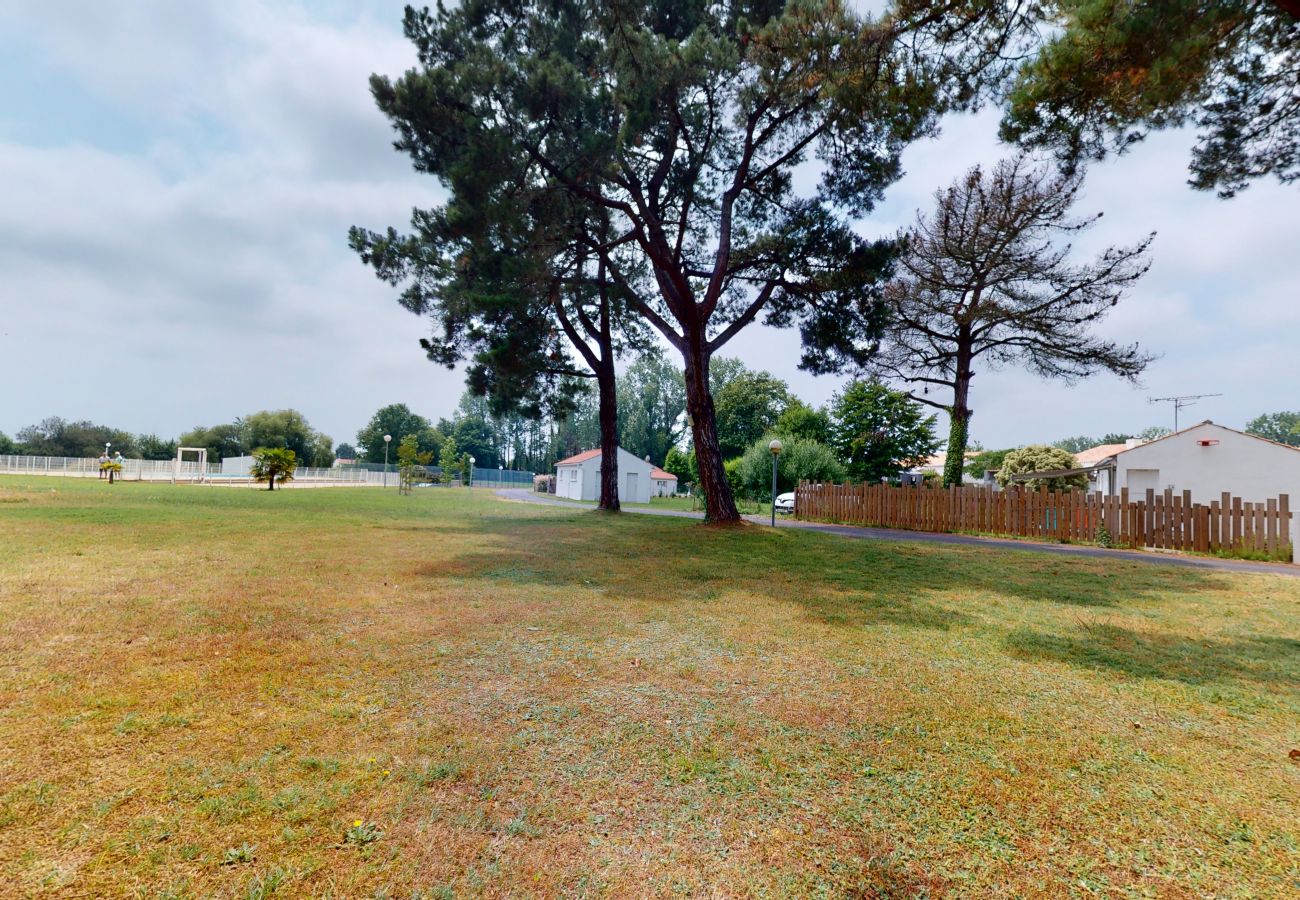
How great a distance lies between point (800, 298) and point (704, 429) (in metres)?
3.83

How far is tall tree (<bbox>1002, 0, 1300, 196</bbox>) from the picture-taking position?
16.3 feet

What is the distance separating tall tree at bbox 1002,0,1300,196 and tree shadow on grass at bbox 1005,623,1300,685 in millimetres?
4650

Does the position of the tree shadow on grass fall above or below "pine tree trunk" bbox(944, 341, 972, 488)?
below

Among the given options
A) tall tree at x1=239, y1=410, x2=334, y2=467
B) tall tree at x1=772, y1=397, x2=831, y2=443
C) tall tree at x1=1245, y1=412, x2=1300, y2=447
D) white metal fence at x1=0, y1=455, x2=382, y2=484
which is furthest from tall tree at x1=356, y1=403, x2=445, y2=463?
tall tree at x1=1245, y1=412, x2=1300, y2=447

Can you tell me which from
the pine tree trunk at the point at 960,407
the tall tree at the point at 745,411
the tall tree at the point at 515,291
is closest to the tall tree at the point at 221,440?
the tall tree at the point at 745,411

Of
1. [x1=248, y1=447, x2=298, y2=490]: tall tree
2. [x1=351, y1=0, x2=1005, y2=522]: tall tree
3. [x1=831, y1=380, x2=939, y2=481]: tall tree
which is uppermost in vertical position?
[x1=351, y1=0, x2=1005, y2=522]: tall tree

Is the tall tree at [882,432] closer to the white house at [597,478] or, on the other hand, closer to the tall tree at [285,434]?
the white house at [597,478]

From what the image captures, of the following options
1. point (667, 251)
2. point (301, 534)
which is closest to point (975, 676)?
point (301, 534)

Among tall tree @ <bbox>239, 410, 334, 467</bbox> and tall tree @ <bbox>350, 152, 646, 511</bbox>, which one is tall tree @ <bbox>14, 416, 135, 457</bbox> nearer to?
tall tree @ <bbox>239, 410, 334, 467</bbox>

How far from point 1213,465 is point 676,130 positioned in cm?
1787

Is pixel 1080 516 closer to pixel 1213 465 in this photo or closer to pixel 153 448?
pixel 1213 465

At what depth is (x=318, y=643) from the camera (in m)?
4.08

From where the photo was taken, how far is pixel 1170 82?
522 cm

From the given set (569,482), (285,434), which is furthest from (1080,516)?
(285,434)
